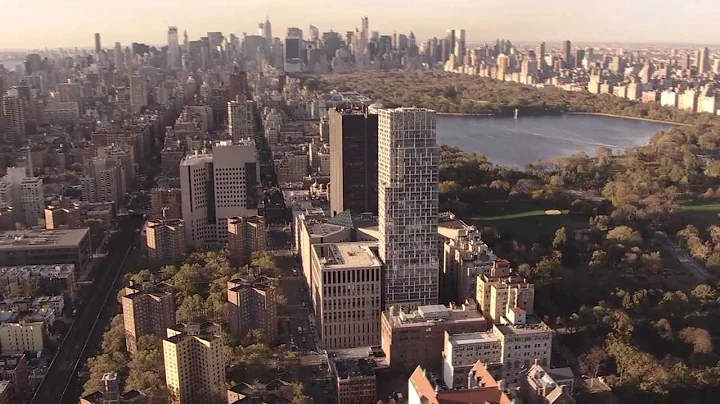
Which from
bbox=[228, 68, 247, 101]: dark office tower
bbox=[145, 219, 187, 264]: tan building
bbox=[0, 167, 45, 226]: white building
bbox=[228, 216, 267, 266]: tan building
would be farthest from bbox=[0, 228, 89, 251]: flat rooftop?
bbox=[228, 68, 247, 101]: dark office tower

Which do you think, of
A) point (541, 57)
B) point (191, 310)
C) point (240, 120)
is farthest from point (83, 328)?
point (541, 57)

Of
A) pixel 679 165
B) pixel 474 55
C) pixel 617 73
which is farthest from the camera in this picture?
pixel 474 55

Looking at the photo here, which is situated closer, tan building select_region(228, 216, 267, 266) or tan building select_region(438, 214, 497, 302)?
tan building select_region(438, 214, 497, 302)

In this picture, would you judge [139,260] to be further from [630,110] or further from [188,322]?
[630,110]

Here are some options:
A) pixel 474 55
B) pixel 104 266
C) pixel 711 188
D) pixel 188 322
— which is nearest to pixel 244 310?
pixel 188 322

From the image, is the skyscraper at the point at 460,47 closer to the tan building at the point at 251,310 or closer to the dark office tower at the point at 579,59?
the dark office tower at the point at 579,59

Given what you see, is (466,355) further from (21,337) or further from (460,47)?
(460,47)

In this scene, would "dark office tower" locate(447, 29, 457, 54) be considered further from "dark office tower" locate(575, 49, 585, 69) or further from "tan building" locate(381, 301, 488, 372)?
"tan building" locate(381, 301, 488, 372)
